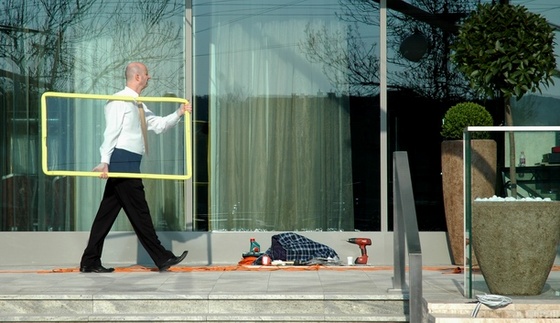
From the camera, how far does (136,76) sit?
8219 mm

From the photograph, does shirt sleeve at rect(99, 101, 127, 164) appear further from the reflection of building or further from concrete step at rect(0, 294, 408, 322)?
concrete step at rect(0, 294, 408, 322)

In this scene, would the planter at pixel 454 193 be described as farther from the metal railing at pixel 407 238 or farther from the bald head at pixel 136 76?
the bald head at pixel 136 76

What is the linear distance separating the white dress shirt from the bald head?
0.05 m

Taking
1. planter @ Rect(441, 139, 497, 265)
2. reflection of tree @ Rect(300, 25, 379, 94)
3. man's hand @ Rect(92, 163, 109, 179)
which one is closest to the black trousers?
man's hand @ Rect(92, 163, 109, 179)

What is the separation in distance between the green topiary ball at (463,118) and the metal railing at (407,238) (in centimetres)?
163

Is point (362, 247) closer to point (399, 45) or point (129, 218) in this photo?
point (399, 45)

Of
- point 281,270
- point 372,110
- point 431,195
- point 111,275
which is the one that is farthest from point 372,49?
point 111,275

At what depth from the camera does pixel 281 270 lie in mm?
8242

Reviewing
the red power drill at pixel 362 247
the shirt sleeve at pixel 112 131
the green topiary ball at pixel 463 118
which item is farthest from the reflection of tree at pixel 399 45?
the shirt sleeve at pixel 112 131

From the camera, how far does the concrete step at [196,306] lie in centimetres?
646

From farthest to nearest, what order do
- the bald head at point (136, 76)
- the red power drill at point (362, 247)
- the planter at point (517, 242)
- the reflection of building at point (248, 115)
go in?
1. the reflection of building at point (248, 115)
2. the red power drill at point (362, 247)
3. the bald head at point (136, 76)
4. the planter at point (517, 242)

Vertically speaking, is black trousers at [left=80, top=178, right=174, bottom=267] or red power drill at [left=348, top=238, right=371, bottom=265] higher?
black trousers at [left=80, top=178, right=174, bottom=267]

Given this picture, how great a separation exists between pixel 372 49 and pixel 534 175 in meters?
3.21

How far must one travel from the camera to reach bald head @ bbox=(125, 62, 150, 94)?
8.21 m
